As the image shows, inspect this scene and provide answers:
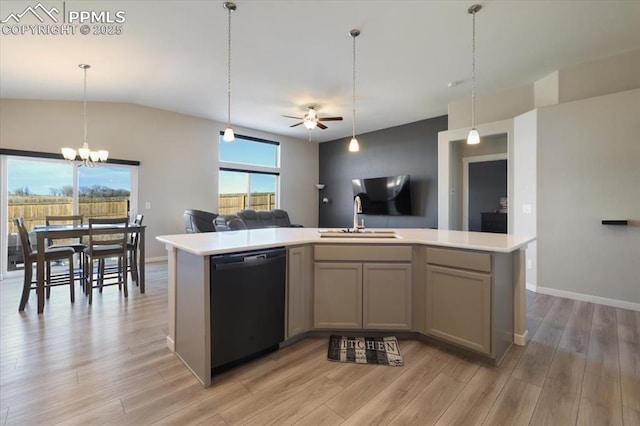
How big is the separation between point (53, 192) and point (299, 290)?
5.11 meters

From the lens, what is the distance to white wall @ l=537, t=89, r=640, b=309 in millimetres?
3311

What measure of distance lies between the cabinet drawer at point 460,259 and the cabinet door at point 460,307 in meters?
0.05

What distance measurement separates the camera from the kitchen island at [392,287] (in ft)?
6.84

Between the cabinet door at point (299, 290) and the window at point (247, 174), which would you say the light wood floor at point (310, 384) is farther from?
the window at point (247, 174)

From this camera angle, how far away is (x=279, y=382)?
1.91 meters

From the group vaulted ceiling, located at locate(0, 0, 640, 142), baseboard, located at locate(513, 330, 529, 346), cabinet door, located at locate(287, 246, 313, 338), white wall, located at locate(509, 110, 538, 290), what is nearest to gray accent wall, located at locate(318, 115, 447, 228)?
vaulted ceiling, located at locate(0, 0, 640, 142)

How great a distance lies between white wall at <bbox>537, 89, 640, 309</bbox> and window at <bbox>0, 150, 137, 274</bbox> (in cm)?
709

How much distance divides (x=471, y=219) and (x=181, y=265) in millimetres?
5617

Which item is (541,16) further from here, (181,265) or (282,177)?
(282,177)

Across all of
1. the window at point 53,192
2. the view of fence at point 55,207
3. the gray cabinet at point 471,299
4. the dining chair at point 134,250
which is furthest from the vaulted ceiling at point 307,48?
the gray cabinet at point 471,299

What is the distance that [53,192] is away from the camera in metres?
4.79

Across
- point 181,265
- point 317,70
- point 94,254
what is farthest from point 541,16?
point 94,254

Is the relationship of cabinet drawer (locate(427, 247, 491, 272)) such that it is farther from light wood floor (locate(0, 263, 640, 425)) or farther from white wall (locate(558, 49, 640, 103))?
white wall (locate(558, 49, 640, 103))

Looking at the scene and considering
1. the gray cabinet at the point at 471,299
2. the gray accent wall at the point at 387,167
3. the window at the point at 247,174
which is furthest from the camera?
the window at the point at 247,174
